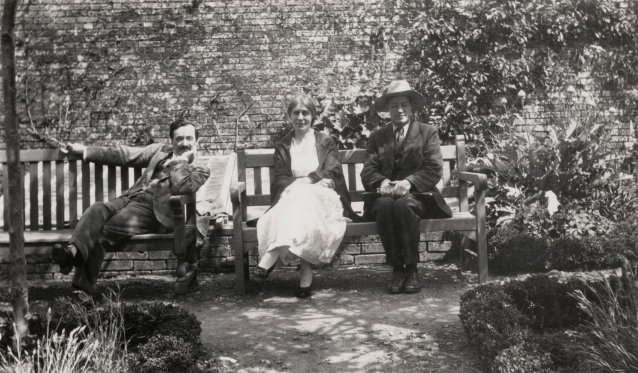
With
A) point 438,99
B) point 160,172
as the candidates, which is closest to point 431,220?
point 160,172

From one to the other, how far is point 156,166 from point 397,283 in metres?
2.31

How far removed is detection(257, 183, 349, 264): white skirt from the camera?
17.4 feet

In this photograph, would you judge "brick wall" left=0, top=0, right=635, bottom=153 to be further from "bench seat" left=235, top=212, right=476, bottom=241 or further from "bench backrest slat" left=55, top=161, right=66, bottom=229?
"bench seat" left=235, top=212, right=476, bottom=241

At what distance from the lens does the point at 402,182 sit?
223 inches

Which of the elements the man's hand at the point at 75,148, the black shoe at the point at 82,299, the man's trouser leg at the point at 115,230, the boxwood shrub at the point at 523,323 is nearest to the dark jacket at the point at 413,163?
the boxwood shrub at the point at 523,323

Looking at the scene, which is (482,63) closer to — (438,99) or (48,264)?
(438,99)

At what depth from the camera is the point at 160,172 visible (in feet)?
19.9

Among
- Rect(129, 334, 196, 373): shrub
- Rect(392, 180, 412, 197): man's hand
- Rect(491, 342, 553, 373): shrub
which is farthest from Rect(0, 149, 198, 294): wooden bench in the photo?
Rect(491, 342, 553, 373): shrub

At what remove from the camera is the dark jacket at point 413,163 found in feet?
18.9

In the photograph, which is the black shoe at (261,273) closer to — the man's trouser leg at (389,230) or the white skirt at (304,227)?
the white skirt at (304,227)

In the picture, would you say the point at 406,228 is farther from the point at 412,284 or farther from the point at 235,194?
the point at 235,194

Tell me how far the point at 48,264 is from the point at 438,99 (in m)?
5.40

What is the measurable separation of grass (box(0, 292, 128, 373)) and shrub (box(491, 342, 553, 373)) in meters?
1.86

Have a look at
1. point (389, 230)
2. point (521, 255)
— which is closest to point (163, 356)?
point (389, 230)
